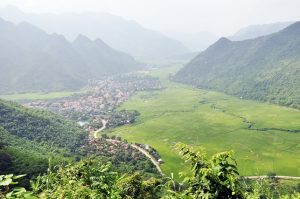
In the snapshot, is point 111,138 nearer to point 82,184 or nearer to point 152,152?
point 152,152

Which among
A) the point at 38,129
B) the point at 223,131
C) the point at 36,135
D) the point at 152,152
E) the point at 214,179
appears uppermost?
the point at 214,179

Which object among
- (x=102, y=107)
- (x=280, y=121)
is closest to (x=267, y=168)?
(x=280, y=121)

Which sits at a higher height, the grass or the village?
the village

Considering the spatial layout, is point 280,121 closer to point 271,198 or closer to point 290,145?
point 290,145

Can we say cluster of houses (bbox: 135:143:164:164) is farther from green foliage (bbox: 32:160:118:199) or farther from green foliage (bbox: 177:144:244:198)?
green foliage (bbox: 177:144:244:198)

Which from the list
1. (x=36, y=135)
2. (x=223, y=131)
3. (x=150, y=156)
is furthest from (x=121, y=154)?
(x=223, y=131)

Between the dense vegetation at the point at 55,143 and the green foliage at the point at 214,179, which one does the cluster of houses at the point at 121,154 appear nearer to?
the dense vegetation at the point at 55,143

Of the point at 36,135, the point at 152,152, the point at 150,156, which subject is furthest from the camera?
the point at 152,152

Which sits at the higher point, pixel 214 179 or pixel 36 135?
pixel 214 179

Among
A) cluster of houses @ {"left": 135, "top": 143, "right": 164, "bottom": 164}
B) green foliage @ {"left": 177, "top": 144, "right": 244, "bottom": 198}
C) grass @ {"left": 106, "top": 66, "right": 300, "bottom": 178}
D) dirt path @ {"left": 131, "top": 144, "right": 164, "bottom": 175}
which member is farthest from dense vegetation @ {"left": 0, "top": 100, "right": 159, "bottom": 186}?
green foliage @ {"left": 177, "top": 144, "right": 244, "bottom": 198}

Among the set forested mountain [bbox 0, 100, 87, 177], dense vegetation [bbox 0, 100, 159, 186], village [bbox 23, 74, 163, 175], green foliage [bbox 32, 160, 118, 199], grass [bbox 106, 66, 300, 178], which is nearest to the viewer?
green foliage [bbox 32, 160, 118, 199]
